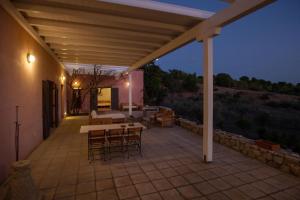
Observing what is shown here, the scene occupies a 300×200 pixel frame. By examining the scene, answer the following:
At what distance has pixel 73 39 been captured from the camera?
5.19 m

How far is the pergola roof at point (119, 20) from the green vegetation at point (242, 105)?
6.00 m

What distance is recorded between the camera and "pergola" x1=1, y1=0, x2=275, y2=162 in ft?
10.5

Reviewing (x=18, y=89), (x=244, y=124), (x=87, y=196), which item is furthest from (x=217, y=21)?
(x=244, y=124)

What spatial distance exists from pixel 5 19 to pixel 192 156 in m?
4.72

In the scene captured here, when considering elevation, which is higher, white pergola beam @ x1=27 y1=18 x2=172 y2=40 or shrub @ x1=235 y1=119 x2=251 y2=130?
white pergola beam @ x1=27 y1=18 x2=172 y2=40

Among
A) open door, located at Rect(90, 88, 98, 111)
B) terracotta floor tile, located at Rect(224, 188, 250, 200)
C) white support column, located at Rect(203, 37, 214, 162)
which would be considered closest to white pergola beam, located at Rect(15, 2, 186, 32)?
white support column, located at Rect(203, 37, 214, 162)

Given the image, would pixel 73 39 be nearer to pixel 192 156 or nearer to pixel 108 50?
pixel 108 50

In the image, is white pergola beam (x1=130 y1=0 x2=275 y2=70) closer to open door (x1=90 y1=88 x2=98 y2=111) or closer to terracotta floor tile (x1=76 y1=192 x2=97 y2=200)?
terracotta floor tile (x1=76 y1=192 x2=97 y2=200)

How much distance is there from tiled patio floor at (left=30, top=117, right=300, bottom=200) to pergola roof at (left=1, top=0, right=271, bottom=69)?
2837mm

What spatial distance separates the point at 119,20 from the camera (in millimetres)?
3688

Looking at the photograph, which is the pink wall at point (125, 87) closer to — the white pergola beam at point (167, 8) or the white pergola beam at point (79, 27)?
the white pergola beam at point (79, 27)

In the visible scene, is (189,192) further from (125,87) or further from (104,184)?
(125,87)

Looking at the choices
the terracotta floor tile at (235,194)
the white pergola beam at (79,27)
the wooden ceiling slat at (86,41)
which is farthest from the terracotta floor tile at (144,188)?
the wooden ceiling slat at (86,41)

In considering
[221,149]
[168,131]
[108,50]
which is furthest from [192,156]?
[108,50]
